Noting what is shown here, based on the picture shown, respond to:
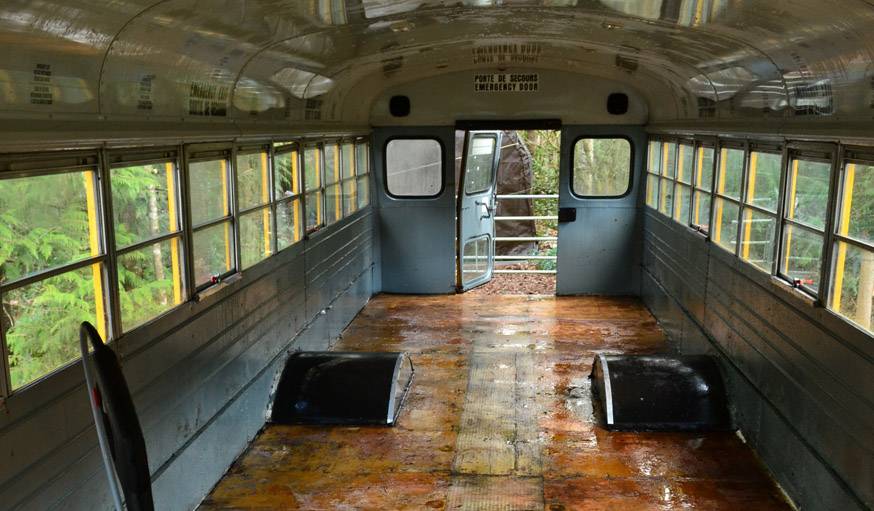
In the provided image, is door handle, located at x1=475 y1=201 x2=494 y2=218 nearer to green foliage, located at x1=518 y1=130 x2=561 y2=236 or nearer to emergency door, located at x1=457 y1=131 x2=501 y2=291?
emergency door, located at x1=457 y1=131 x2=501 y2=291

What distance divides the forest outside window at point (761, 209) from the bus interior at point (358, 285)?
0.11 ft

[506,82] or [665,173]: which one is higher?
[506,82]

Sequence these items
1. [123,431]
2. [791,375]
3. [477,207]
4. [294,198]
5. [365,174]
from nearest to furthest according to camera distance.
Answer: [123,431], [791,375], [294,198], [365,174], [477,207]

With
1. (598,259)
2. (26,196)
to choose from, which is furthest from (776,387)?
(598,259)

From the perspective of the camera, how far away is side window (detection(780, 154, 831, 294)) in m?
4.22

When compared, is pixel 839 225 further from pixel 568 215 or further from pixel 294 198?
pixel 568 215

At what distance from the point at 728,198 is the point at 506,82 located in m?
3.87

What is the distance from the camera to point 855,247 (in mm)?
3814

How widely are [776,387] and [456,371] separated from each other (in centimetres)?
285

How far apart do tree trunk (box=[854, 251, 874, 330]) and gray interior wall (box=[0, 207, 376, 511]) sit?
334 centimetres

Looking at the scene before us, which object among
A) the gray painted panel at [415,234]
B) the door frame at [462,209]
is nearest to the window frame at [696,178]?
the door frame at [462,209]

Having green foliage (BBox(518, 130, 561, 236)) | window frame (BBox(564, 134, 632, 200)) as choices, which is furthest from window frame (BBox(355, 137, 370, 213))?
green foliage (BBox(518, 130, 561, 236))

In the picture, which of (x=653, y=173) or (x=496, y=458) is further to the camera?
(x=653, y=173)

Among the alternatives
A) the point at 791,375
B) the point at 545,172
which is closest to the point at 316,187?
the point at 791,375
